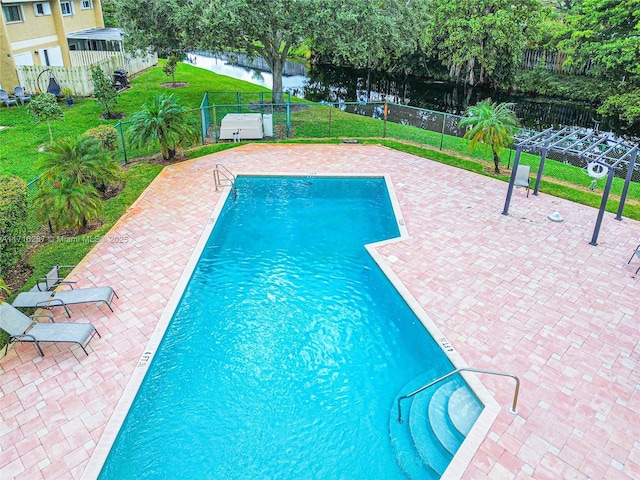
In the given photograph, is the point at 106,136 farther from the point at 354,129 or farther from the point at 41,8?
the point at 41,8

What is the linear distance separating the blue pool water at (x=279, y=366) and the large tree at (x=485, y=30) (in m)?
22.2

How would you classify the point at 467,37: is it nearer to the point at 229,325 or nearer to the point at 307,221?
the point at 307,221

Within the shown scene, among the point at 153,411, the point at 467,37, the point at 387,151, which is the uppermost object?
the point at 467,37

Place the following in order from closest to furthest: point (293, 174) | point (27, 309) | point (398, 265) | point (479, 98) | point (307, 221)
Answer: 1. point (27, 309)
2. point (398, 265)
3. point (307, 221)
4. point (293, 174)
5. point (479, 98)

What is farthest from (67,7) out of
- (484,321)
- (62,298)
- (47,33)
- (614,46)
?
(484,321)

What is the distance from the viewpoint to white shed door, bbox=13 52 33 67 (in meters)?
23.8

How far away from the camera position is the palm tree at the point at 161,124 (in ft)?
51.3

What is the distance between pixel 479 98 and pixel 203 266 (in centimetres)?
2851

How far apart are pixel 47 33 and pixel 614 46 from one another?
29.8m

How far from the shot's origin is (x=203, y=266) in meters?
11.3

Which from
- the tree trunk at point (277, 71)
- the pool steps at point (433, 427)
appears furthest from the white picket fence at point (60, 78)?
the pool steps at point (433, 427)

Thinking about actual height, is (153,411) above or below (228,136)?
below

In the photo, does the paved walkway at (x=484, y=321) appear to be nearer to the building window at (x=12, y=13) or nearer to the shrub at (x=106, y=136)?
the shrub at (x=106, y=136)

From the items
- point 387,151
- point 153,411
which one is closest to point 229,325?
point 153,411
